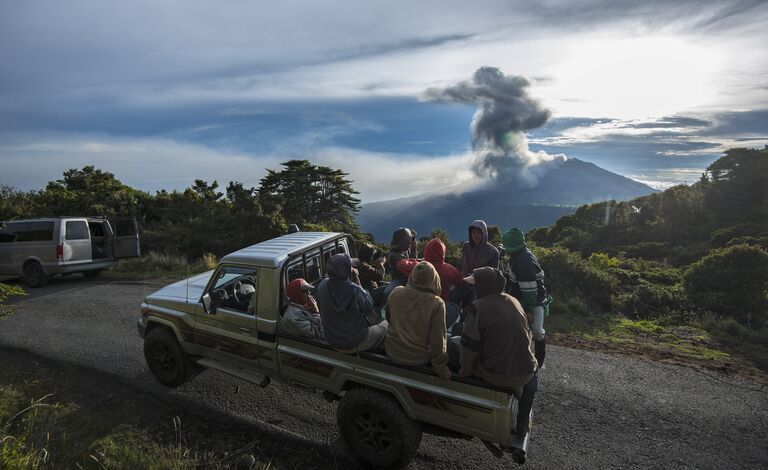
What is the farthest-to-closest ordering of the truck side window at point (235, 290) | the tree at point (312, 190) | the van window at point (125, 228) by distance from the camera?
the tree at point (312, 190)
the van window at point (125, 228)
the truck side window at point (235, 290)

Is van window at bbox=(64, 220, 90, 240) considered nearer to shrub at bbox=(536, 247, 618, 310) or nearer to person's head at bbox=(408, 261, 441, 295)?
person's head at bbox=(408, 261, 441, 295)

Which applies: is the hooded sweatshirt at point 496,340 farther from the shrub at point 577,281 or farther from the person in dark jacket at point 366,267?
the shrub at point 577,281

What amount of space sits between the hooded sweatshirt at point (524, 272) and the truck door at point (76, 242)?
513 inches

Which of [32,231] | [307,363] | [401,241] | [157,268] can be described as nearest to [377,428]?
[307,363]

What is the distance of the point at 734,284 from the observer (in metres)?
10.8

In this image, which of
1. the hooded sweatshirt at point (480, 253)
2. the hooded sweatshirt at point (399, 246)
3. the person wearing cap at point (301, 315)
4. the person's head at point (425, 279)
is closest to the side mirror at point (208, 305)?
the person wearing cap at point (301, 315)

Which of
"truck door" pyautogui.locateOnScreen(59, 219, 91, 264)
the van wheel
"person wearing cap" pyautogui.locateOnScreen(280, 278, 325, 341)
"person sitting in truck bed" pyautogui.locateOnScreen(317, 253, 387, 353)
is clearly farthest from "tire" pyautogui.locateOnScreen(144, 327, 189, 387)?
the van wheel

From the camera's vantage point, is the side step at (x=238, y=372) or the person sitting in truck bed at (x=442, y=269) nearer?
the side step at (x=238, y=372)

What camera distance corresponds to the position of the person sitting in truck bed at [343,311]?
4.17 metres

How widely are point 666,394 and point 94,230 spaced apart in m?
15.6

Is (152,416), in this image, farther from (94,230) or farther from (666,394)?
(94,230)

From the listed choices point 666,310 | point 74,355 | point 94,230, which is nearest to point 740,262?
point 666,310

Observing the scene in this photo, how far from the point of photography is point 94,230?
12.9 m

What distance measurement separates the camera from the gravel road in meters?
4.38
